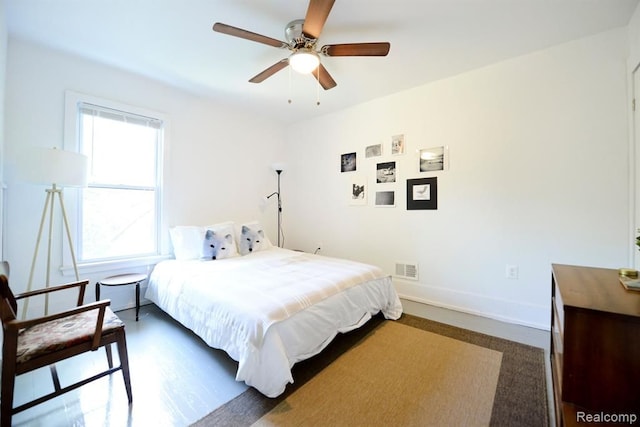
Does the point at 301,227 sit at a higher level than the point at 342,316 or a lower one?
higher

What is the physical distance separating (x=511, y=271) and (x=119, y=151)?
14.4ft

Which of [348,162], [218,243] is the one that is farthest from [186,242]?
[348,162]

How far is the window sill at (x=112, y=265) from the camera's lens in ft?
8.41

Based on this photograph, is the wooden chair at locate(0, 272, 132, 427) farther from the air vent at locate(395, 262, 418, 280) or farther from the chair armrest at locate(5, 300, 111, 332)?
the air vent at locate(395, 262, 418, 280)

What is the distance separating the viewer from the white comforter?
158 cm

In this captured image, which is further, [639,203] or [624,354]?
[639,203]

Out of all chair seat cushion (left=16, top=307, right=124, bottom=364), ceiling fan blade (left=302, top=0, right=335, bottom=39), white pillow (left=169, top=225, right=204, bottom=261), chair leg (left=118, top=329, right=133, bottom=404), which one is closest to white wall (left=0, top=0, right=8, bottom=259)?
chair seat cushion (left=16, top=307, right=124, bottom=364)

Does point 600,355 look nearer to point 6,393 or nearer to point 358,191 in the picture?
point 6,393

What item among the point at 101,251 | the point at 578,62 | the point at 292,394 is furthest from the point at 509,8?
the point at 101,251

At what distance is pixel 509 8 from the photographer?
191 cm

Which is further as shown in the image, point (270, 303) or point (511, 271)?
point (511, 271)

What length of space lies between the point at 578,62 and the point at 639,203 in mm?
1309

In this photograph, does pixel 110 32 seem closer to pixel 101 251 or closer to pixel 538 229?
pixel 101 251

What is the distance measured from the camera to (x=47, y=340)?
139 centimetres
